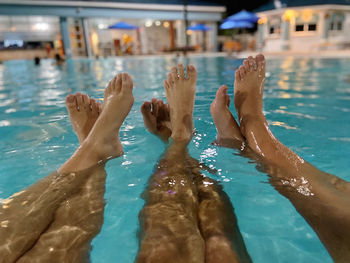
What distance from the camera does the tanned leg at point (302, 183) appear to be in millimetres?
1017

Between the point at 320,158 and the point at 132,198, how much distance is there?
4.25ft

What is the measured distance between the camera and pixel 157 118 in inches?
90.3

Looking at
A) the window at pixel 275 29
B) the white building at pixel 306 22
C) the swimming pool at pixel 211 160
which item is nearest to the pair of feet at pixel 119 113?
the swimming pool at pixel 211 160

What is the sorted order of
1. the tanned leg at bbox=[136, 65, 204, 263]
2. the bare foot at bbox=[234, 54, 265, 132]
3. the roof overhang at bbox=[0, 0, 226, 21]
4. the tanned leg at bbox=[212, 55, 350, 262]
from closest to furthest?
the tanned leg at bbox=[136, 65, 204, 263] → the tanned leg at bbox=[212, 55, 350, 262] → the bare foot at bbox=[234, 54, 265, 132] → the roof overhang at bbox=[0, 0, 226, 21]

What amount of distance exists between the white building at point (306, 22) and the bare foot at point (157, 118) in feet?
50.3

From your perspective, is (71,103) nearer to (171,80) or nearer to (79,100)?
(79,100)

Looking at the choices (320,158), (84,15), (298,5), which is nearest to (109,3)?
(84,15)

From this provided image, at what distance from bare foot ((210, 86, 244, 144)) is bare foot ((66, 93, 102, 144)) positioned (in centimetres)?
90

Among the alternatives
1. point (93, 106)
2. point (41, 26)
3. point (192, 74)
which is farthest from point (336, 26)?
point (41, 26)

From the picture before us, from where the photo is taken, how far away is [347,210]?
3.50ft

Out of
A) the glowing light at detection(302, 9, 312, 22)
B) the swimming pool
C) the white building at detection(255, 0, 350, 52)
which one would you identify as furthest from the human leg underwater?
the glowing light at detection(302, 9, 312, 22)

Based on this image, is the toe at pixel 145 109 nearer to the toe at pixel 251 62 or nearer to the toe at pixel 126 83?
the toe at pixel 126 83

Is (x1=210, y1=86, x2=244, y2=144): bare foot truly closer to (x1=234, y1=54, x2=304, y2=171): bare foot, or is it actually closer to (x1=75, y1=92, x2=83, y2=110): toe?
(x1=234, y1=54, x2=304, y2=171): bare foot

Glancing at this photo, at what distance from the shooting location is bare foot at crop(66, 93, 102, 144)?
197cm
